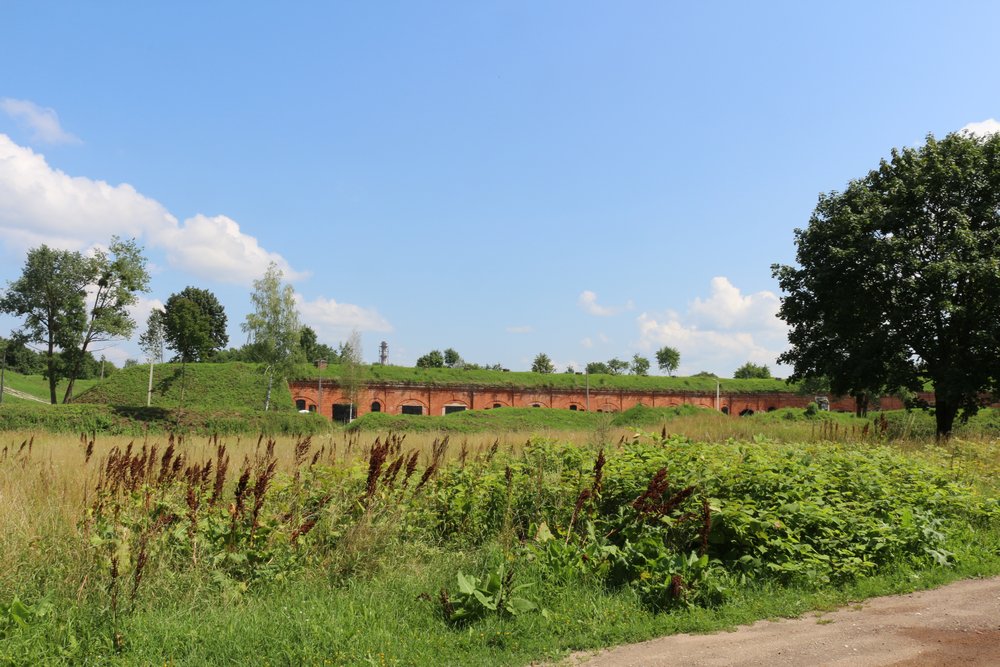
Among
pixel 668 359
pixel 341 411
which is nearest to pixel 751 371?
pixel 668 359

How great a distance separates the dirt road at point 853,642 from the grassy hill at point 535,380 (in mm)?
43735

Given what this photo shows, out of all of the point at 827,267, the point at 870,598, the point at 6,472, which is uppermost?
the point at 827,267

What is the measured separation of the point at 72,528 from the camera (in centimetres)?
552

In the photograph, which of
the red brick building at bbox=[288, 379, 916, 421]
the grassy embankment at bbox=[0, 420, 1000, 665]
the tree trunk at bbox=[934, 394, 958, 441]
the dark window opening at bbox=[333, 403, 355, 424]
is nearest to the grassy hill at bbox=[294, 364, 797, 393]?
the red brick building at bbox=[288, 379, 916, 421]

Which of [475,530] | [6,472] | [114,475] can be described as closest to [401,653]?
[475,530]

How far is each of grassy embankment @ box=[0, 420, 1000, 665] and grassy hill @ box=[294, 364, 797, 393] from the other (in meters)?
40.8

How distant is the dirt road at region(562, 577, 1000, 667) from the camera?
4.38 metres

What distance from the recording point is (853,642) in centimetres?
470

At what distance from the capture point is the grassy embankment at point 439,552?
452cm

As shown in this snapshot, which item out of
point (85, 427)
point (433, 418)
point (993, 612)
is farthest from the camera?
point (433, 418)

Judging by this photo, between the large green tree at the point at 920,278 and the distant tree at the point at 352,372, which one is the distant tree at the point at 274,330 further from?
the large green tree at the point at 920,278

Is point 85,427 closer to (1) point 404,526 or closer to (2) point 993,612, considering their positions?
(1) point 404,526

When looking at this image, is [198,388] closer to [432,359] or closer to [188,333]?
[188,333]

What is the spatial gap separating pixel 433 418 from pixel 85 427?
15411mm
